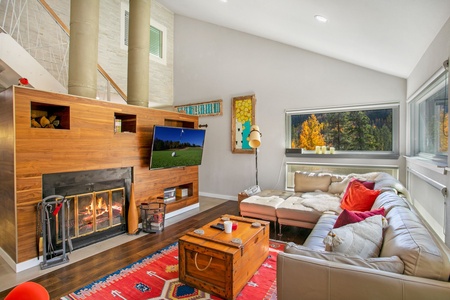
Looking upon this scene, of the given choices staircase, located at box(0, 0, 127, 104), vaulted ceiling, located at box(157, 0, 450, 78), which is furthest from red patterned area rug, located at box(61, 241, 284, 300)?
staircase, located at box(0, 0, 127, 104)

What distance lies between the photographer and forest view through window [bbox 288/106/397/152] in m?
4.04

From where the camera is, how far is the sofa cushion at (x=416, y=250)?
1.14m

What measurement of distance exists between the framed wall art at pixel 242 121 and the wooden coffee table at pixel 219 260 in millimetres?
3009

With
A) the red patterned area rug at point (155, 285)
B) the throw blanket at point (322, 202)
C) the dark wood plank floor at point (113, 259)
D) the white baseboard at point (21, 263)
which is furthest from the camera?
the throw blanket at point (322, 202)

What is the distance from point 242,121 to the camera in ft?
17.3

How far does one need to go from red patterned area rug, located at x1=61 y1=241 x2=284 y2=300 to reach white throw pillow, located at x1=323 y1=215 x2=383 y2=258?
935 mm

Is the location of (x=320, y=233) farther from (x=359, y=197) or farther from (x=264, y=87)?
(x=264, y=87)

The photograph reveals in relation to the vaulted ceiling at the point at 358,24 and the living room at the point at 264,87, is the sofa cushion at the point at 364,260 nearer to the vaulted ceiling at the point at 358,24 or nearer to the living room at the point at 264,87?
the vaulted ceiling at the point at 358,24

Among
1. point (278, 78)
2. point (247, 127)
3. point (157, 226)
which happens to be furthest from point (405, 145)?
point (157, 226)

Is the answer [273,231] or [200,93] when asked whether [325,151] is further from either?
[200,93]

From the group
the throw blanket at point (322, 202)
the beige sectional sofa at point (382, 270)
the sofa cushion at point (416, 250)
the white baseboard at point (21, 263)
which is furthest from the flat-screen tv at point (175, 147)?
the sofa cushion at point (416, 250)

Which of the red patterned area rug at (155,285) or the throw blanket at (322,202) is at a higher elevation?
the throw blanket at (322,202)

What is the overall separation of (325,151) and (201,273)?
3.29 meters

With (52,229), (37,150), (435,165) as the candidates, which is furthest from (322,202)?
(37,150)
